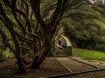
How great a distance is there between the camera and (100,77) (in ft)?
33.1

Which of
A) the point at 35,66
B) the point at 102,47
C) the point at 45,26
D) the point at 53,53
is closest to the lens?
the point at 45,26

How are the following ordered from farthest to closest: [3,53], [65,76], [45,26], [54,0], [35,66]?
1. [3,53]
2. [54,0]
3. [35,66]
4. [65,76]
5. [45,26]

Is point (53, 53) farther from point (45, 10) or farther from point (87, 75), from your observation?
point (87, 75)

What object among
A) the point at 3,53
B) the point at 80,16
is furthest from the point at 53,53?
the point at 80,16

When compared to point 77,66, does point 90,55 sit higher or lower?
higher

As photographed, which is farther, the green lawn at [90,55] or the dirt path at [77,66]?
the green lawn at [90,55]

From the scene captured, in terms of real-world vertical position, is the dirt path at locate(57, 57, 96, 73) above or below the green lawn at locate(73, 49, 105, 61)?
below

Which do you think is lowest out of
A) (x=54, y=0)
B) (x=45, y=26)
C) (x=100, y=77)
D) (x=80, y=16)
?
(x=100, y=77)

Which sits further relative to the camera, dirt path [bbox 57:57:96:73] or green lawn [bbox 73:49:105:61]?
green lawn [bbox 73:49:105:61]

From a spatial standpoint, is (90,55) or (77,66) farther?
(90,55)

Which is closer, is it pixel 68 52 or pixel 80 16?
pixel 80 16

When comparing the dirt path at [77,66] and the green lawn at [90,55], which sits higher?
the green lawn at [90,55]

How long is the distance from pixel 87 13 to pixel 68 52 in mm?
8399

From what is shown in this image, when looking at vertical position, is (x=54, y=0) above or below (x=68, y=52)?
above
